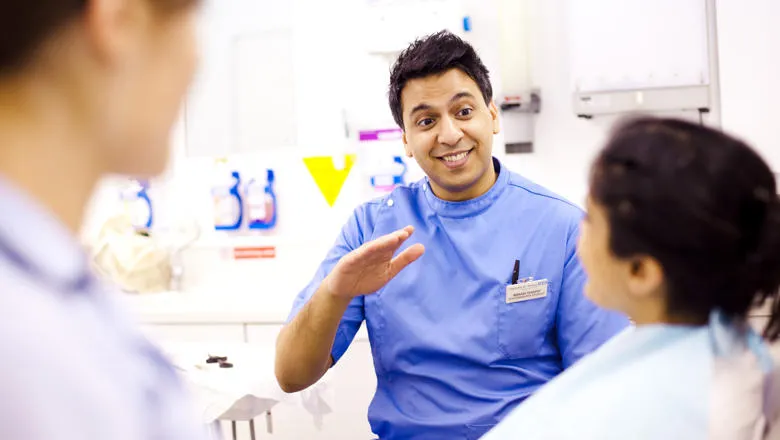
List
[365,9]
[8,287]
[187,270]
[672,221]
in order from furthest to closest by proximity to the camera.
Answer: [187,270] → [365,9] → [672,221] → [8,287]

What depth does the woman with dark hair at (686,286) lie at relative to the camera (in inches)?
35.1

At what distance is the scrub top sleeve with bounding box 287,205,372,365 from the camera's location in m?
1.72

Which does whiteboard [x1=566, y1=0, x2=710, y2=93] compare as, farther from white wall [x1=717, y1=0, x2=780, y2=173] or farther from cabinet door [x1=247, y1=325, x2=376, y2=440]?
cabinet door [x1=247, y1=325, x2=376, y2=440]

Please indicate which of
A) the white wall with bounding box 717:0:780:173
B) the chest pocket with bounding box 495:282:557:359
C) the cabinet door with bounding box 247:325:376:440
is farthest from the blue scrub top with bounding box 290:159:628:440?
the white wall with bounding box 717:0:780:173

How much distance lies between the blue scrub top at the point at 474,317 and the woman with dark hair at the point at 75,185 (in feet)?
3.83

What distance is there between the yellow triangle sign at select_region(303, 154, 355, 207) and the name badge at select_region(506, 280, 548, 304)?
171 cm

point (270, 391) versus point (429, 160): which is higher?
point (429, 160)

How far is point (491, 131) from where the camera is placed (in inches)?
71.1

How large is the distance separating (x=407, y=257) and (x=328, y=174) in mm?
1886

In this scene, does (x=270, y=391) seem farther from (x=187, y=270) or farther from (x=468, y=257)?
(x=187, y=270)

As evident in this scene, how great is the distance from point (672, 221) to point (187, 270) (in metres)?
2.93

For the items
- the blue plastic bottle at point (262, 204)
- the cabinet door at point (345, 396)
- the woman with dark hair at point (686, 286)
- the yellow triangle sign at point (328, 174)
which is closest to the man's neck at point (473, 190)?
the woman with dark hair at point (686, 286)

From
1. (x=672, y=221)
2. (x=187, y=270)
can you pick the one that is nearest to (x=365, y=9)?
(x=187, y=270)

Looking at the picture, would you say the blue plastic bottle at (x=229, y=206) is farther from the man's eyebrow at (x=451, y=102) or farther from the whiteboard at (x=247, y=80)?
the man's eyebrow at (x=451, y=102)
